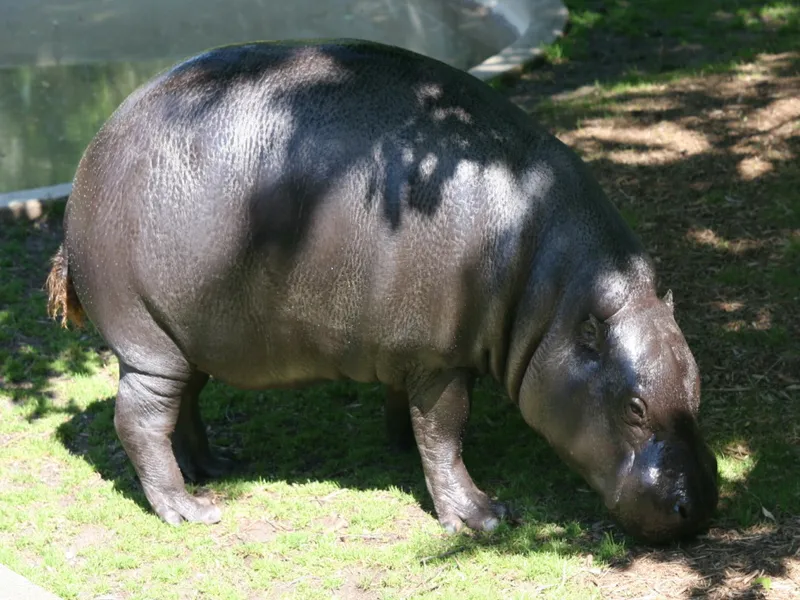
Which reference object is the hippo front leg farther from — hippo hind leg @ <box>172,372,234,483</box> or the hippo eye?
hippo hind leg @ <box>172,372,234,483</box>

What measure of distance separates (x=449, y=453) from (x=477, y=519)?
364 millimetres

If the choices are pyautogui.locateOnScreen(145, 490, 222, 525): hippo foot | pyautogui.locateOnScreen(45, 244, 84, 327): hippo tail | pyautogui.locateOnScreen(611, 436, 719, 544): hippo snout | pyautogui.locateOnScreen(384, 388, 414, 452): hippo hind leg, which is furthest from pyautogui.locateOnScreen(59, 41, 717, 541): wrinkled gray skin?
pyautogui.locateOnScreen(384, 388, 414, 452): hippo hind leg

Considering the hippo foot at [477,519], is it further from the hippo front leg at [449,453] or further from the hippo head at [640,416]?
the hippo head at [640,416]

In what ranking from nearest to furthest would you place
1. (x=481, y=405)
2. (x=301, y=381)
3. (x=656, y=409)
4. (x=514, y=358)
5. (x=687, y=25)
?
(x=656, y=409) → (x=514, y=358) → (x=301, y=381) → (x=481, y=405) → (x=687, y=25)

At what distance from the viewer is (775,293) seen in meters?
7.96

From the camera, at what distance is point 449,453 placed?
20.4 feet

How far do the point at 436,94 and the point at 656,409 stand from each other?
1900 millimetres

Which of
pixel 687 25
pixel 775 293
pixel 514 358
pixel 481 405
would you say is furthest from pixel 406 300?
pixel 687 25

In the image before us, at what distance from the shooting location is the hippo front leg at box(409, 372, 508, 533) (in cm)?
611

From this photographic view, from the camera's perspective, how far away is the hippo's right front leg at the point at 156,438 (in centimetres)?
626

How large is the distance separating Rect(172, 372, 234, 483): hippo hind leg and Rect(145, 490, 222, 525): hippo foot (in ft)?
1.61

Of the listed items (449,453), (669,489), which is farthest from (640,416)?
(449,453)

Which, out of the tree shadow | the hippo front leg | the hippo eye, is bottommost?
the tree shadow

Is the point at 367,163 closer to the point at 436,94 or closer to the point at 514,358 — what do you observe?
the point at 436,94
